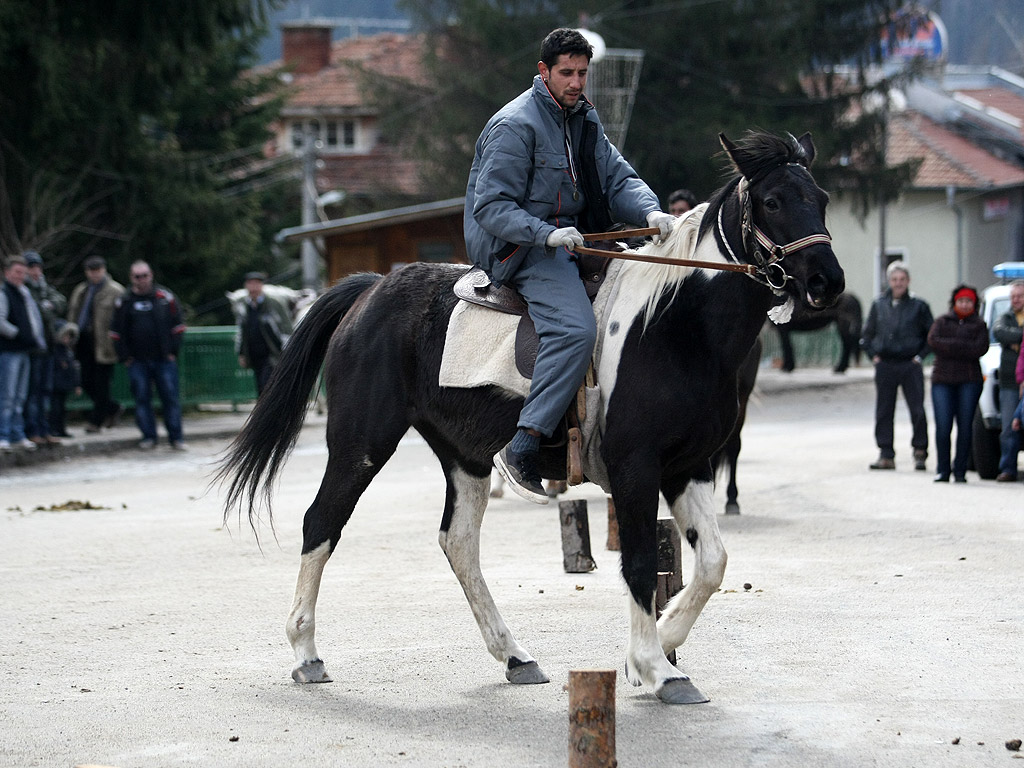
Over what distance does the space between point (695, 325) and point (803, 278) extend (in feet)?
1.71

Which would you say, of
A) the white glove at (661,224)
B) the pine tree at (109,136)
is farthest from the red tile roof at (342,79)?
the white glove at (661,224)

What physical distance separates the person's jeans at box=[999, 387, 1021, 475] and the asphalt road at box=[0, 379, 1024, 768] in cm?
146

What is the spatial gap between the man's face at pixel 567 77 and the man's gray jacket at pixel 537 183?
0.04 metres

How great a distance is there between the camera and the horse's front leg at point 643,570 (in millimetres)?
5727

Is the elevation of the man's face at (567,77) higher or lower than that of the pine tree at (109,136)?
lower

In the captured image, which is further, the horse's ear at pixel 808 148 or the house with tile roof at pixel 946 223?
the house with tile roof at pixel 946 223

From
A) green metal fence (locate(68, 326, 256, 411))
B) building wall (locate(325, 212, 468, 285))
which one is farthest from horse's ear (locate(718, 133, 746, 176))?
building wall (locate(325, 212, 468, 285))

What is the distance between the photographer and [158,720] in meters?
5.54

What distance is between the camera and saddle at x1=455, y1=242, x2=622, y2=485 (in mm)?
5984

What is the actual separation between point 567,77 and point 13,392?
38.3ft

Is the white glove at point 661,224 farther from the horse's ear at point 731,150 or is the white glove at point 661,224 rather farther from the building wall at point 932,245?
the building wall at point 932,245

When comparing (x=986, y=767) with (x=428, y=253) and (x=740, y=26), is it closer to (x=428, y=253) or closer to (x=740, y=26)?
(x=428, y=253)

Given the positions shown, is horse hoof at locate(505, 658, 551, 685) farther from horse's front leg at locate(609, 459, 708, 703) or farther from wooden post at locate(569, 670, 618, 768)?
wooden post at locate(569, 670, 618, 768)

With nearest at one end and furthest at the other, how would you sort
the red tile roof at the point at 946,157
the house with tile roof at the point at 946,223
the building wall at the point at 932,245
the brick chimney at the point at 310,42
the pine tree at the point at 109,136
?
the pine tree at the point at 109,136 < the red tile roof at the point at 946,157 < the house with tile roof at the point at 946,223 < the building wall at the point at 932,245 < the brick chimney at the point at 310,42
